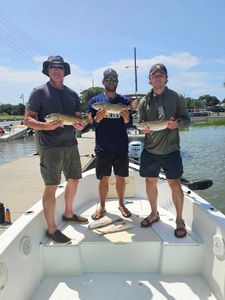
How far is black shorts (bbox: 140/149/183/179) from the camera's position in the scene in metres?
3.72

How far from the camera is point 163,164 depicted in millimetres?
3814

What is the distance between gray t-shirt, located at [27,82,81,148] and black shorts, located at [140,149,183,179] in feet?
3.12

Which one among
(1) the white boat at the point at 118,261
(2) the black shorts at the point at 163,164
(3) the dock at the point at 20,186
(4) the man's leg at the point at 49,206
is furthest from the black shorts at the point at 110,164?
(3) the dock at the point at 20,186

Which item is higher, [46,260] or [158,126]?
[158,126]

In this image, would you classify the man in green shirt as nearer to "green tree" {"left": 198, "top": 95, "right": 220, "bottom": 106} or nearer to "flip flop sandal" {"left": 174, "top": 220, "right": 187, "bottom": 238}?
"flip flop sandal" {"left": 174, "top": 220, "right": 187, "bottom": 238}

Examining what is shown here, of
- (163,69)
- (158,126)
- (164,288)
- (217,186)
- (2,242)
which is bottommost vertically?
(217,186)

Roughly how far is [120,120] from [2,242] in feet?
7.08

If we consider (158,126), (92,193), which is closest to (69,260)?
(158,126)

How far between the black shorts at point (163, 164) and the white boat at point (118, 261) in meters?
0.46

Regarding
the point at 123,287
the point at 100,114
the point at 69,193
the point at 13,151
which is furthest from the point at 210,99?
the point at 123,287

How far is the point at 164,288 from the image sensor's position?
3.04m

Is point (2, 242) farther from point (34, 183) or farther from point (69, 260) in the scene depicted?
point (34, 183)

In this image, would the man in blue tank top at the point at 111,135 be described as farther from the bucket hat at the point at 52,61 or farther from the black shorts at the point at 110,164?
the bucket hat at the point at 52,61

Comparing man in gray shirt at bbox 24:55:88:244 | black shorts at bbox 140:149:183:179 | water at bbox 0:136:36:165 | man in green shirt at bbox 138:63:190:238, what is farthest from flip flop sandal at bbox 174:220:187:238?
water at bbox 0:136:36:165
